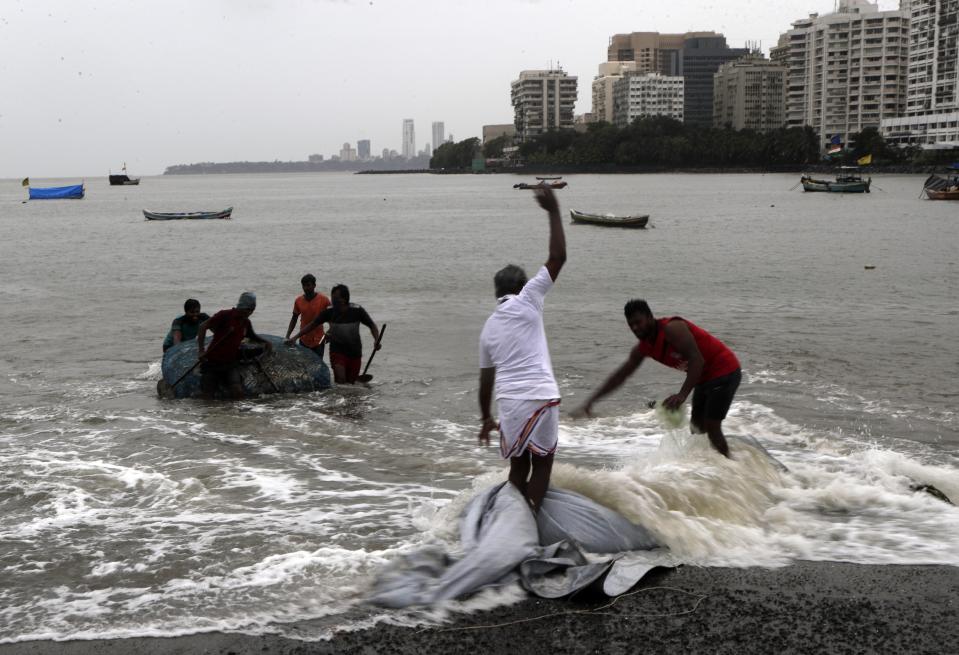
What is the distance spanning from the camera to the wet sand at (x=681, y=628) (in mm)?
5023

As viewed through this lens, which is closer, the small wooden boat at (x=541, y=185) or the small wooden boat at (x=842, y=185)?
the small wooden boat at (x=541, y=185)

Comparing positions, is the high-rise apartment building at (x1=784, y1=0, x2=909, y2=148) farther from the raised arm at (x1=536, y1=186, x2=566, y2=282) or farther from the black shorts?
the raised arm at (x1=536, y1=186, x2=566, y2=282)

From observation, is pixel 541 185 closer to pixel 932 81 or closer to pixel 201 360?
pixel 201 360

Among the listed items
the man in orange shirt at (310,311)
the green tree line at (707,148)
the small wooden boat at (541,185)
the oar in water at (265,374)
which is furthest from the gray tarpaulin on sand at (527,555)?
the green tree line at (707,148)

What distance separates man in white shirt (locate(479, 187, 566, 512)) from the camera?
5773 mm

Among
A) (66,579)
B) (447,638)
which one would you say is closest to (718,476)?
(447,638)

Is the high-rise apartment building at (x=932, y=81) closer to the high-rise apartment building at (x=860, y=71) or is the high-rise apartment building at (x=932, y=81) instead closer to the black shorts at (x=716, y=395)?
the high-rise apartment building at (x=860, y=71)

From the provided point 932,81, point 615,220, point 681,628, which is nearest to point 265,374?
point 681,628

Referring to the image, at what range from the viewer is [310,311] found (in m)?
12.5

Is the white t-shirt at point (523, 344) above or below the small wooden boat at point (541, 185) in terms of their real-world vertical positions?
below

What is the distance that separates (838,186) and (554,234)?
343ft

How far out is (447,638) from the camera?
5152 mm

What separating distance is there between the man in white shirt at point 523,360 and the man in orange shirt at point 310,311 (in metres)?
6.73

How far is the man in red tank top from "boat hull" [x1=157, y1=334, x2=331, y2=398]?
5859mm
